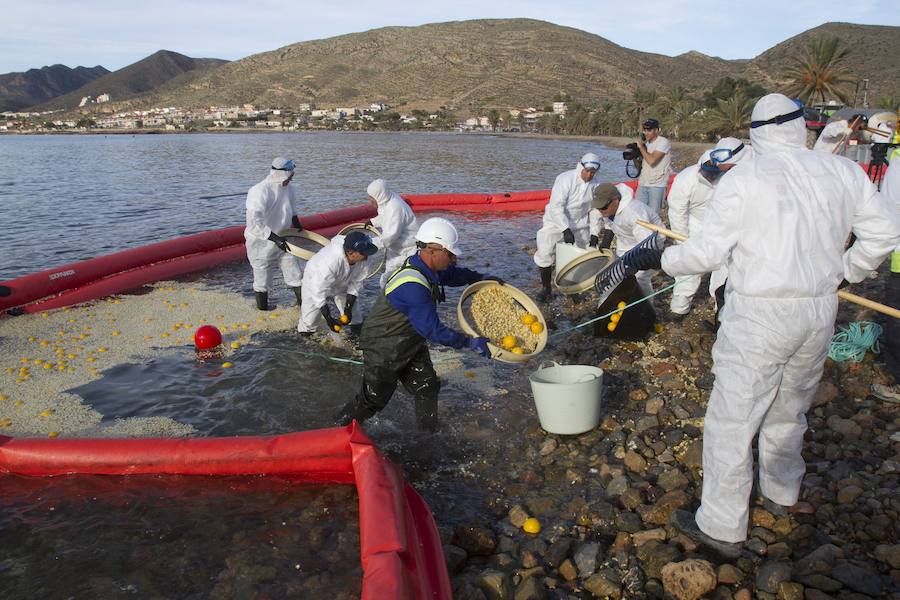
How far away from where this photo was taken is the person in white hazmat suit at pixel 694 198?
5.82 meters

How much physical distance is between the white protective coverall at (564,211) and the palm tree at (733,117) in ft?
125

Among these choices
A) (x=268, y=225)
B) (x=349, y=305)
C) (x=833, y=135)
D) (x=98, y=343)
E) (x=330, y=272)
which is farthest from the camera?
(x=268, y=225)

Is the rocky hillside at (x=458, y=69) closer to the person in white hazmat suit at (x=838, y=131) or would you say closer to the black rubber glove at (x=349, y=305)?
the person in white hazmat suit at (x=838, y=131)

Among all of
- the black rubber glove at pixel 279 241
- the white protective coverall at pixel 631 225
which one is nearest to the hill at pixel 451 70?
the white protective coverall at pixel 631 225

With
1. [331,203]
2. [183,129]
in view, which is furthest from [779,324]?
[183,129]

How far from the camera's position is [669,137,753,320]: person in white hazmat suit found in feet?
19.1

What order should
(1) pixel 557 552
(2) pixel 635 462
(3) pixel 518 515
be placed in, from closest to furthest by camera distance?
(1) pixel 557 552 → (3) pixel 518 515 → (2) pixel 635 462

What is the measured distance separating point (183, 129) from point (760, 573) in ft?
508

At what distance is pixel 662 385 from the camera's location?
18.3ft

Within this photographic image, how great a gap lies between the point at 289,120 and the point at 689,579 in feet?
453

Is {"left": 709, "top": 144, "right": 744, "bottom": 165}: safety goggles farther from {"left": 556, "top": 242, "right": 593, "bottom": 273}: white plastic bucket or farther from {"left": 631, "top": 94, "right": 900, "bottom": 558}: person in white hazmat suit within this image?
{"left": 631, "top": 94, "right": 900, "bottom": 558}: person in white hazmat suit

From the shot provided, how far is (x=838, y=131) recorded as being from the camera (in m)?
7.15

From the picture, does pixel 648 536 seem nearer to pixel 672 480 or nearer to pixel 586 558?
pixel 586 558

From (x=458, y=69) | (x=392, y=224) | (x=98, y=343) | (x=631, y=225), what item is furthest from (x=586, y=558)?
(x=458, y=69)
